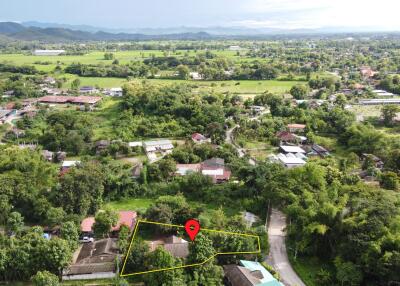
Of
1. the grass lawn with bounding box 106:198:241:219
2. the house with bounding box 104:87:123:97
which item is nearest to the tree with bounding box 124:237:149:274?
the grass lawn with bounding box 106:198:241:219

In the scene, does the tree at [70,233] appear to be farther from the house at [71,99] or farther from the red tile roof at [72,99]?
the red tile roof at [72,99]

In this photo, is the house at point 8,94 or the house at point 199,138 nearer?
the house at point 199,138

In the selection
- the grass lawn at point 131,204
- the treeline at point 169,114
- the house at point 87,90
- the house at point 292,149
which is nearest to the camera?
the grass lawn at point 131,204

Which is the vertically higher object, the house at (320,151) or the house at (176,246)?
the house at (320,151)

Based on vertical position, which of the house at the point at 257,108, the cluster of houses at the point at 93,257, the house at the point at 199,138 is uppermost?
the house at the point at 257,108

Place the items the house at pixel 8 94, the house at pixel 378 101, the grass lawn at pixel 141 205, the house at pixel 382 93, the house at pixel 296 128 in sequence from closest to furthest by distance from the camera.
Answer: the grass lawn at pixel 141 205
the house at pixel 296 128
the house at pixel 378 101
the house at pixel 8 94
the house at pixel 382 93

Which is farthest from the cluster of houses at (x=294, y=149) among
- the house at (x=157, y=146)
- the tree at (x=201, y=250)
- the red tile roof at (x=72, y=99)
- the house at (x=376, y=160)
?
the red tile roof at (x=72, y=99)

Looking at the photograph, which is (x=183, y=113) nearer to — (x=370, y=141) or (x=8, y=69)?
(x=370, y=141)
